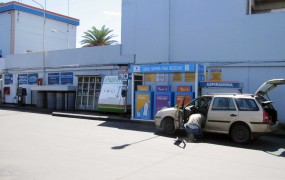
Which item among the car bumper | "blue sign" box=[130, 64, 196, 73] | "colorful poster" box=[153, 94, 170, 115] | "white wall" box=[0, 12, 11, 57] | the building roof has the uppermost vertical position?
the building roof

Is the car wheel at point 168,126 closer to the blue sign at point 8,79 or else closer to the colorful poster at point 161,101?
the colorful poster at point 161,101

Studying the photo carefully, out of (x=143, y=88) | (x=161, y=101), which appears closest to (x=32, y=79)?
(x=143, y=88)

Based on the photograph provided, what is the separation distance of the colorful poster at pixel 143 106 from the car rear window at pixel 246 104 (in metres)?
5.55

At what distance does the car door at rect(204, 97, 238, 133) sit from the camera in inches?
398

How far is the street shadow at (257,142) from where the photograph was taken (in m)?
9.15

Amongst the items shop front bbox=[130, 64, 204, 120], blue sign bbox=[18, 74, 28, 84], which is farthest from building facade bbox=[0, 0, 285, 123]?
blue sign bbox=[18, 74, 28, 84]

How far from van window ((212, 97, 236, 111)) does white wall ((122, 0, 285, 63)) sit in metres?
5.59

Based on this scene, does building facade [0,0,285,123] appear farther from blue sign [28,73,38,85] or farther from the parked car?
blue sign [28,73,38,85]

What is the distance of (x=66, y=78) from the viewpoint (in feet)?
73.9

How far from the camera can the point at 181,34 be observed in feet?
56.7

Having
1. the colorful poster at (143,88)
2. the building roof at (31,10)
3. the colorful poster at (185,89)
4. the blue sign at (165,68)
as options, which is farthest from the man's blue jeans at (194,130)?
the building roof at (31,10)

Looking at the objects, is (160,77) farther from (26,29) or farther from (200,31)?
(26,29)

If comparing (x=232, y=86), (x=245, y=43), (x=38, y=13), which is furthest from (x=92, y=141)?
(x=38, y=13)

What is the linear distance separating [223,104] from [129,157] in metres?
4.35
